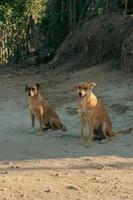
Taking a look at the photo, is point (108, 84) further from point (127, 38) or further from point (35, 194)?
point (35, 194)

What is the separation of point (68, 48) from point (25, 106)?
8085mm

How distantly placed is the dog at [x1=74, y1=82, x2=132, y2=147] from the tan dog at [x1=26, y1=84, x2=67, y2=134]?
120cm

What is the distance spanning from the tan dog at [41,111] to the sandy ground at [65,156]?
0.18 meters

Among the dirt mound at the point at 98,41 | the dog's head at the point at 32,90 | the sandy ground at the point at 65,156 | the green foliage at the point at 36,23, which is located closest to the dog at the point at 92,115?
the sandy ground at the point at 65,156

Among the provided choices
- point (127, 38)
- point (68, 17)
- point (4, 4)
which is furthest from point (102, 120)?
point (4, 4)

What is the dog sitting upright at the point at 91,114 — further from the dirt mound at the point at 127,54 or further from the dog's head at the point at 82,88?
the dirt mound at the point at 127,54

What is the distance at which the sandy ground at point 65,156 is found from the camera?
7.28 meters

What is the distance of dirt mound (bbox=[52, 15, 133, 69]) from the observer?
824 inches

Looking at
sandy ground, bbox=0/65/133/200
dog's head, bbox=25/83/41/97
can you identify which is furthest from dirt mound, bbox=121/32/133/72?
dog's head, bbox=25/83/41/97

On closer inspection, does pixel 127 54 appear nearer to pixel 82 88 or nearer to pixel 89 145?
pixel 82 88

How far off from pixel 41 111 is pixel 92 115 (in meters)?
1.55

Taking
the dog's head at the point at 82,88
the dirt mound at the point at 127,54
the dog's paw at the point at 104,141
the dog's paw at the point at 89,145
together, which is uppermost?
the dog's head at the point at 82,88

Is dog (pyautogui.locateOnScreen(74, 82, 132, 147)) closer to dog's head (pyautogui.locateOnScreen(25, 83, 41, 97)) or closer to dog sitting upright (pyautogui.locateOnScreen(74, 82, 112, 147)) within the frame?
dog sitting upright (pyautogui.locateOnScreen(74, 82, 112, 147))

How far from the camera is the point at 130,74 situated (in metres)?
18.2
